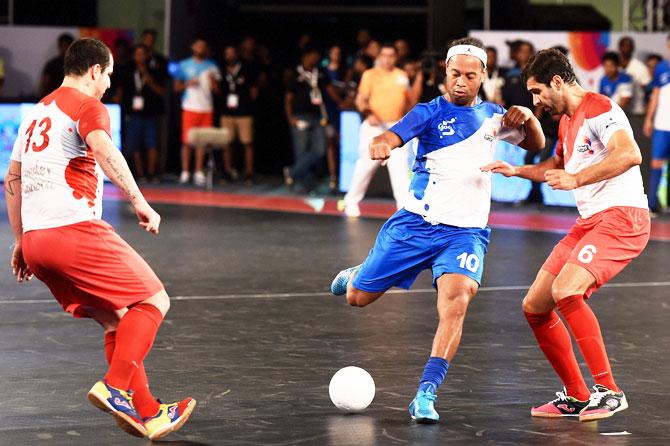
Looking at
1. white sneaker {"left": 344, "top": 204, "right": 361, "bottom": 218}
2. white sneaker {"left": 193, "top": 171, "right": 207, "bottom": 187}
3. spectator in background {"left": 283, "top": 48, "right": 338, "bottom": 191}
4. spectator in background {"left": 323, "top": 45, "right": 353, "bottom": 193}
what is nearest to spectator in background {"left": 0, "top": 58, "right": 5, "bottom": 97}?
white sneaker {"left": 193, "top": 171, "right": 207, "bottom": 187}

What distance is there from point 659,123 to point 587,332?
10.3m

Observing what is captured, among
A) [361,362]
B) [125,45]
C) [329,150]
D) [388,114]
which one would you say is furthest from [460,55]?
[125,45]

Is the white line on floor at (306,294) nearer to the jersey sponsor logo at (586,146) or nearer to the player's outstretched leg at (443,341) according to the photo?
the player's outstretched leg at (443,341)

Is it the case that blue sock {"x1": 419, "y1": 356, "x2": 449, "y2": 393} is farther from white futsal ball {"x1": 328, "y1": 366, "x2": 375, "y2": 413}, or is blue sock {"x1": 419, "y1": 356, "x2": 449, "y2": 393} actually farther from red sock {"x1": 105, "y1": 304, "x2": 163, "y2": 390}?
red sock {"x1": 105, "y1": 304, "x2": 163, "y2": 390}

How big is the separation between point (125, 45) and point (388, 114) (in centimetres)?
643

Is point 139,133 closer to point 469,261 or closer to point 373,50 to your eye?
point 373,50

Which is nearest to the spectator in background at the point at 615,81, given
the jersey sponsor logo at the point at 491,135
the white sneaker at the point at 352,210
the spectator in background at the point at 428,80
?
the spectator in background at the point at 428,80

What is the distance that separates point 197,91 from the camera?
20953 mm

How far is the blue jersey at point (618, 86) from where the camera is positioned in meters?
17.8

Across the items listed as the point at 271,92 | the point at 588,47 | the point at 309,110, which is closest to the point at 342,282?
the point at 588,47

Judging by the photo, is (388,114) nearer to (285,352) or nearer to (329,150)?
(329,150)

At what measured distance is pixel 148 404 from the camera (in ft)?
Answer: 20.7

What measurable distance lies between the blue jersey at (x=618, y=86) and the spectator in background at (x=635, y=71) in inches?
13.0

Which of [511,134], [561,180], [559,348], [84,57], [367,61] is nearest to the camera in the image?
[84,57]
